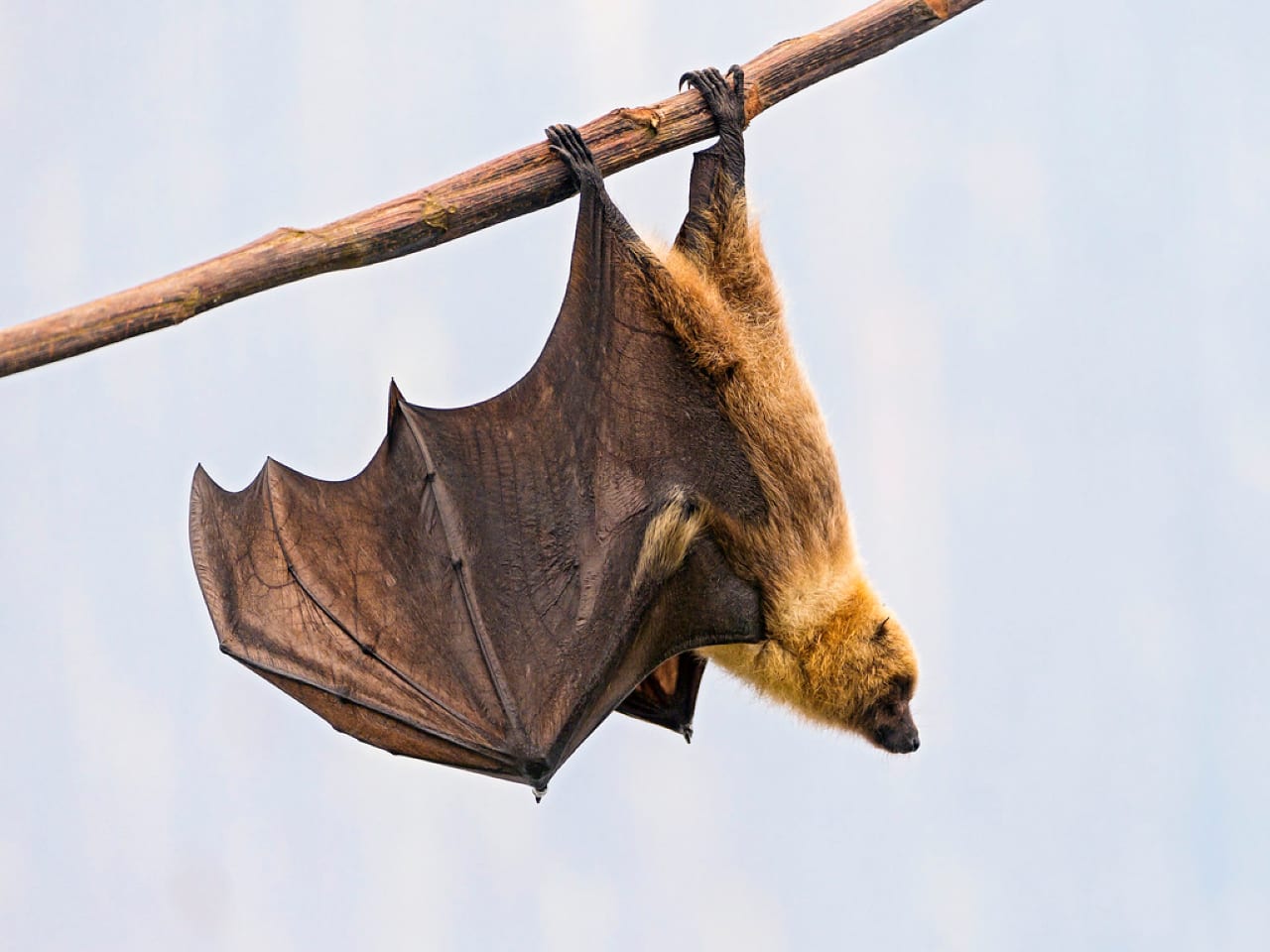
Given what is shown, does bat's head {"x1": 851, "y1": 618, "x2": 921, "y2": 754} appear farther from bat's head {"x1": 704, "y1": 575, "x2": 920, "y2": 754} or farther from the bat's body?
the bat's body

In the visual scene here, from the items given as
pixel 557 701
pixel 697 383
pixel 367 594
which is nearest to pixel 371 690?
pixel 367 594

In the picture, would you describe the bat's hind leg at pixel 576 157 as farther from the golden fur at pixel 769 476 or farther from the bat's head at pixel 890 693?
the bat's head at pixel 890 693

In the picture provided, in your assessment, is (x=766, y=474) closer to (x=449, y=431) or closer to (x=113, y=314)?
(x=449, y=431)

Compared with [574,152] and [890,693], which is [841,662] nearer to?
[890,693]

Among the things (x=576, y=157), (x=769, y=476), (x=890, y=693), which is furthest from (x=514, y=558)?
(x=890, y=693)

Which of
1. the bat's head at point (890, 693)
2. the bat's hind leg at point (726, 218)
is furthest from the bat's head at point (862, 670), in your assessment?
the bat's hind leg at point (726, 218)

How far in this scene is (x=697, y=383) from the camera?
520cm

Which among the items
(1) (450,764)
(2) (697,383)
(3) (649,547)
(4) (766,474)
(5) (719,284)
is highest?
(5) (719,284)

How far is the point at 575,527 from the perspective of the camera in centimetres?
519

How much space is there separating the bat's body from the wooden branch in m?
0.22

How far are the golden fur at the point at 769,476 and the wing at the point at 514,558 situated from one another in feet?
0.23

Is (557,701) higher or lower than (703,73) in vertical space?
lower

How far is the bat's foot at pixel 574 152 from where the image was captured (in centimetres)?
487

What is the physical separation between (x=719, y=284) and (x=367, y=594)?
1871mm
